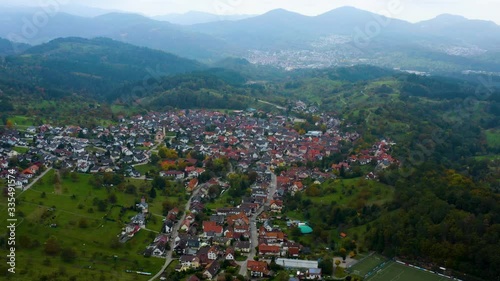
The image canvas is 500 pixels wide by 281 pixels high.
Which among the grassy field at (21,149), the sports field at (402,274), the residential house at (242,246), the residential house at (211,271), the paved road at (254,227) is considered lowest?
the paved road at (254,227)

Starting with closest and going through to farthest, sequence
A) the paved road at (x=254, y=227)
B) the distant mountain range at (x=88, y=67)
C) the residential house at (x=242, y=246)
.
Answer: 1. the paved road at (x=254, y=227)
2. the residential house at (x=242, y=246)
3. the distant mountain range at (x=88, y=67)

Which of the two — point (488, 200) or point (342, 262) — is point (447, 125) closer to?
point (488, 200)

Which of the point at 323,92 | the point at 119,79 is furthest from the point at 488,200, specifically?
the point at 119,79

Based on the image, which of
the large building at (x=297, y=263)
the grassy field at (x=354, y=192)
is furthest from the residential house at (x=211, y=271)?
the grassy field at (x=354, y=192)

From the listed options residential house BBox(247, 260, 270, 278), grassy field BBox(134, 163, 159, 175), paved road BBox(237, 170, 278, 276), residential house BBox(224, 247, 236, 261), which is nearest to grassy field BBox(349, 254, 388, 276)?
residential house BBox(247, 260, 270, 278)

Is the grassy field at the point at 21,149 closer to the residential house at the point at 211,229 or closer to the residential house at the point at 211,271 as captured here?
the residential house at the point at 211,229

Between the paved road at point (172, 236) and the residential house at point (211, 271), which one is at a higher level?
the residential house at point (211, 271)

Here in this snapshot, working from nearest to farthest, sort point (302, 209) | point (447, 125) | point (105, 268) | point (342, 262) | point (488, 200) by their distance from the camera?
point (105, 268)
point (342, 262)
point (488, 200)
point (302, 209)
point (447, 125)
